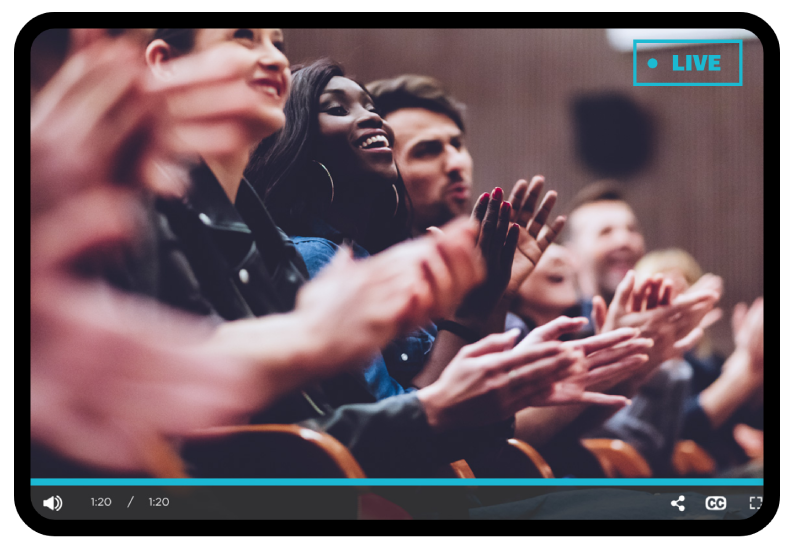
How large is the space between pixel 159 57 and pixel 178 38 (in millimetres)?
50

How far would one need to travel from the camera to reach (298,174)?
130 centimetres

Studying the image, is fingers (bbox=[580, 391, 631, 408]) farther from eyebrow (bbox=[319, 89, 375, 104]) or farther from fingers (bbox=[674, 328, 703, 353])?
eyebrow (bbox=[319, 89, 375, 104])

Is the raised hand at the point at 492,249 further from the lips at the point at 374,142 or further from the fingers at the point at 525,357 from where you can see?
the lips at the point at 374,142

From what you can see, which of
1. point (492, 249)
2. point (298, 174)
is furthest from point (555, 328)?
point (298, 174)

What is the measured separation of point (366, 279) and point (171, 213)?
340 mm

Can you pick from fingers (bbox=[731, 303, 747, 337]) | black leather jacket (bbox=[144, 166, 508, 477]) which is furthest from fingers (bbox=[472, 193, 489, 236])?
fingers (bbox=[731, 303, 747, 337])

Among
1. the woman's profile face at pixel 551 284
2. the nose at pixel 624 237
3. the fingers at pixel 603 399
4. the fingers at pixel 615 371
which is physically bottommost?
the fingers at pixel 603 399

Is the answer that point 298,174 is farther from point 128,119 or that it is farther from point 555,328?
point 555,328

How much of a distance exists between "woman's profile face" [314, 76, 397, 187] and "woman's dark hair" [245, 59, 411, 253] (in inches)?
0.8

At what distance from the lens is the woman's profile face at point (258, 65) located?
126 centimetres

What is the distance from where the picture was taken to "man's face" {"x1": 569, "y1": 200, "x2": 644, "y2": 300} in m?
1.42

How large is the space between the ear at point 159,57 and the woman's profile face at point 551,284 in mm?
748

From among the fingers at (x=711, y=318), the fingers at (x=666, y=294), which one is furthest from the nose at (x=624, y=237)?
the fingers at (x=711, y=318)

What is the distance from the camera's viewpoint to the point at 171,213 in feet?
3.91
